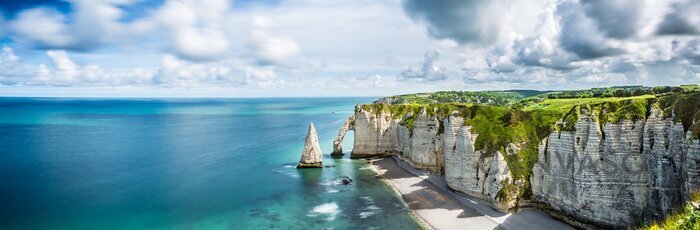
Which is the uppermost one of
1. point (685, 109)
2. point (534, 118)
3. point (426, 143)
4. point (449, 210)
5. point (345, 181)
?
point (685, 109)

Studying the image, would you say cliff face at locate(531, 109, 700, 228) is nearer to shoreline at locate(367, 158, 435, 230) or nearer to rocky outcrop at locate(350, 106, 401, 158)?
shoreline at locate(367, 158, 435, 230)

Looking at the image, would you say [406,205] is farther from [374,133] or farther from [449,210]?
[374,133]

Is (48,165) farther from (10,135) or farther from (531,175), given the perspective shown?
(531,175)

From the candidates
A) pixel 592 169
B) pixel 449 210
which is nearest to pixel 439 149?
pixel 449 210

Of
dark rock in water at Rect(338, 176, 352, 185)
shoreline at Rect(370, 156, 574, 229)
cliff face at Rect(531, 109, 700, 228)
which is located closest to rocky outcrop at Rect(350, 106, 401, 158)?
shoreline at Rect(370, 156, 574, 229)

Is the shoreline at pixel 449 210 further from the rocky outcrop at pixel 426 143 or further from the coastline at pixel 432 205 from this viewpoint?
the rocky outcrop at pixel 426 143

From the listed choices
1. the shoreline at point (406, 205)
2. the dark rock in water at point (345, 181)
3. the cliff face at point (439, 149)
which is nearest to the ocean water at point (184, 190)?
the shoreline at point (406, 205)

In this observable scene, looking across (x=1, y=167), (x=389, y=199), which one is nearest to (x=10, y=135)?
(x=1, y=167)
